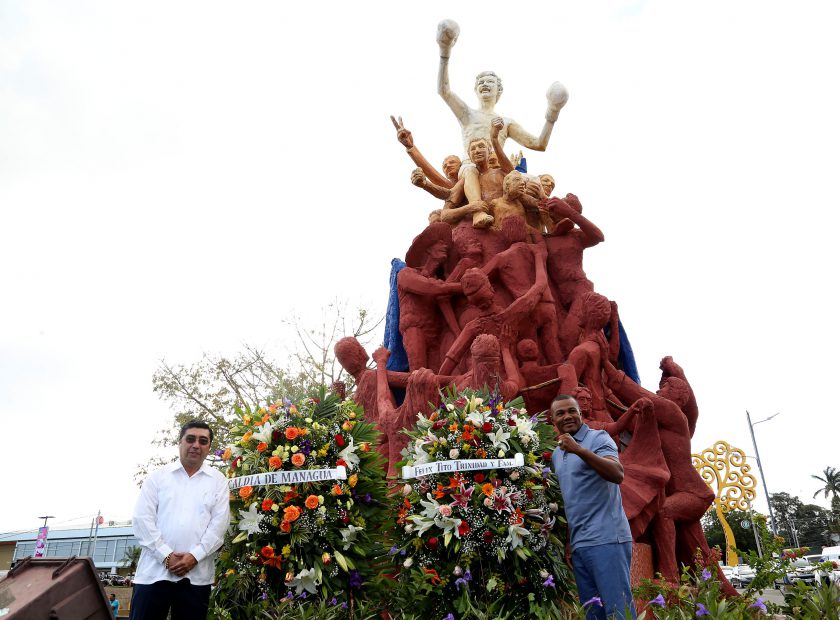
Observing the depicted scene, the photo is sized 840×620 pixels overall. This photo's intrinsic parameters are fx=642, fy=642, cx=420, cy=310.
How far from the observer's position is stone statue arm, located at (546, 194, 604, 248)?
7.86 m

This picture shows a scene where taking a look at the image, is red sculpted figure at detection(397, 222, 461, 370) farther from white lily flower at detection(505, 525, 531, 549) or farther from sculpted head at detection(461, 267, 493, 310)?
white lily flower at detection(505, 525, 531, 549)

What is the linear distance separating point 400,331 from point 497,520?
4436 mm

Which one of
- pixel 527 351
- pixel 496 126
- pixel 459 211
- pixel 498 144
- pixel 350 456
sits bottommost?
pixel 350 456

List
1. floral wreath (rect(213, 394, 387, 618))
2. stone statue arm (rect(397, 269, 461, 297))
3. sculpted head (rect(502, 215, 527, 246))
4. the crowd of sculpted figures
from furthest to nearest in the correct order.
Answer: sculpted head (rect(502, 215, 527, 246))
stone statue arm (rect(397, 269, 461, 297))
the crowd of sculpted figures
floral wreath (rect(213, 394, 387, 618))

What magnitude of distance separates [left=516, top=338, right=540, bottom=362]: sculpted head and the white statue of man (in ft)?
8.11

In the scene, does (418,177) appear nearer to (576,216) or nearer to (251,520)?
(576,216)

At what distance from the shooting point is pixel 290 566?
3.85 m

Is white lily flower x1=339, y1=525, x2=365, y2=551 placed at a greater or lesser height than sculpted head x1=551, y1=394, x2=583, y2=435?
lesser

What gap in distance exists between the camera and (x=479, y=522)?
12.5 ft

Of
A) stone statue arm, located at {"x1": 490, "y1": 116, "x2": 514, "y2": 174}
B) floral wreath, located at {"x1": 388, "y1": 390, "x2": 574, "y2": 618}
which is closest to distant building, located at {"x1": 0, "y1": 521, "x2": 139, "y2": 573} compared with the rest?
stone statue arm, located at {"x1": 490, "y1": 116, "x2": 514, "y2": 174}

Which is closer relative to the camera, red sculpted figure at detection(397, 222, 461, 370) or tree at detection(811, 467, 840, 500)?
red sculpted figure at detection(397, 222, 461, 370)

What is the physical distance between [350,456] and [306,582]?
0.82 metres

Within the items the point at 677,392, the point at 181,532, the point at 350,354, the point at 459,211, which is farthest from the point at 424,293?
the point at 181,532

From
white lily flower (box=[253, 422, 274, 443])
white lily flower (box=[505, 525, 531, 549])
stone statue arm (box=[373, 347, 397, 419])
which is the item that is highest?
stone statue arm (box=[373, 347, 397, 419])
